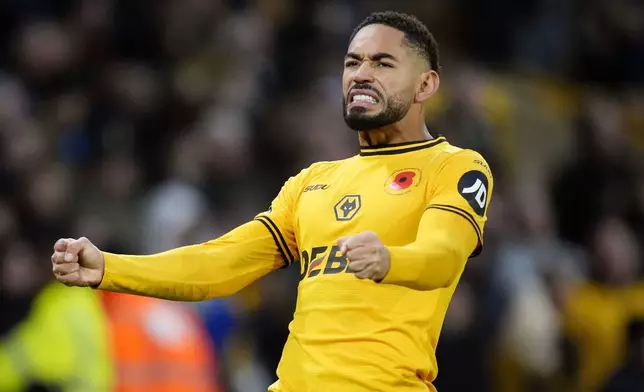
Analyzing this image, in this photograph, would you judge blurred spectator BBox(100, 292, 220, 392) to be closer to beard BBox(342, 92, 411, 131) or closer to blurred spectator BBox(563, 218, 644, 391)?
blurred spectator BBox(563, 218, 644, 391)

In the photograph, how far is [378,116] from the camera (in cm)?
497

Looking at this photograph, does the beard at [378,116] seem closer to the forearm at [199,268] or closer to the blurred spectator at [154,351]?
the forearm at [199,268]

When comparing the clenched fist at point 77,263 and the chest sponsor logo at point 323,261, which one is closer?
the clenched fist at point 77,263

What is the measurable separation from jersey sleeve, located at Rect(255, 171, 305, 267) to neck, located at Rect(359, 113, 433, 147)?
0.37 metres

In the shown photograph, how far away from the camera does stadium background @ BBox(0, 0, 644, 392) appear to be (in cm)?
918

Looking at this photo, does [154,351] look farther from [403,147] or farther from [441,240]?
[441,240]

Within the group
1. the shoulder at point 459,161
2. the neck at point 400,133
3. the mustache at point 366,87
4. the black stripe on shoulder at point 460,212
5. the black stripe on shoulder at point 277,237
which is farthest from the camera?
the black stripe on shoulder at point 277,237

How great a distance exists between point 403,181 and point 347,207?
23cm

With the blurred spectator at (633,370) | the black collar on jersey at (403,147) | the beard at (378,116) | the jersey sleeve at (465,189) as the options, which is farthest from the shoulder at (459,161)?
the blurred spectator at (633,370)

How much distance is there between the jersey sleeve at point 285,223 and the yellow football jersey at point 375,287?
0.19 m

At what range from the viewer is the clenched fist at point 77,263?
4633 millimetres

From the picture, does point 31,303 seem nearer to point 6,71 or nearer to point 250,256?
point 6,71

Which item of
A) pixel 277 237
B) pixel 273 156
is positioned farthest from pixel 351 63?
pixel 273 156

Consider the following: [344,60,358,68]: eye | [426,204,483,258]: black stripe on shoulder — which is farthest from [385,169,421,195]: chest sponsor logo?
[344,60,358,68]: eye
